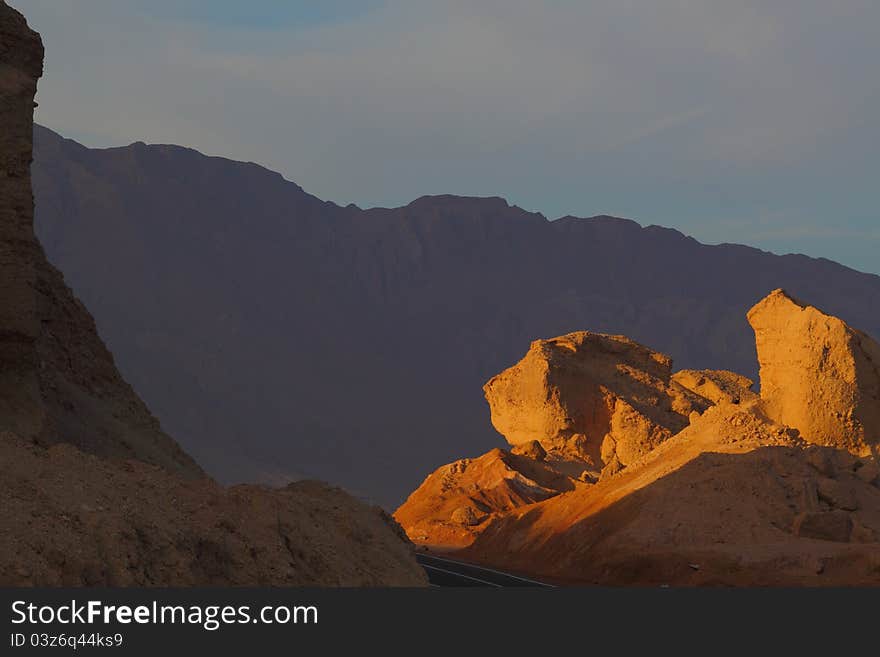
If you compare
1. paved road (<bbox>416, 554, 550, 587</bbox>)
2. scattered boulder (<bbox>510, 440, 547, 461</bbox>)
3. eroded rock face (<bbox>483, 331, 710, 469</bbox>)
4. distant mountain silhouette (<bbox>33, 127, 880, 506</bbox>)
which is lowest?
paved road (<bbox>416, 554, 550, 587</bbox>)

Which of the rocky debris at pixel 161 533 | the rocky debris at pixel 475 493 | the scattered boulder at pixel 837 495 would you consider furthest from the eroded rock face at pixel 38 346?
the rocky debris at pixel 475 493

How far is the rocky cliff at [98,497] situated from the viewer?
1115 cm

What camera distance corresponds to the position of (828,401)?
111ft

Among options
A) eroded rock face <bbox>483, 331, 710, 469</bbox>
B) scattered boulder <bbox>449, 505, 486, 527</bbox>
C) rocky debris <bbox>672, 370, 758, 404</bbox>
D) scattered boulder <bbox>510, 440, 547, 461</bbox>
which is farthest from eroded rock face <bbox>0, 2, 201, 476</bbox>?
rocky debris <bbox>672, 370, 758, 404</bbox>

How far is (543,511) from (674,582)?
11.0 m

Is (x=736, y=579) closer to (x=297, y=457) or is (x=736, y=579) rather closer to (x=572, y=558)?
(x=572, y=558)

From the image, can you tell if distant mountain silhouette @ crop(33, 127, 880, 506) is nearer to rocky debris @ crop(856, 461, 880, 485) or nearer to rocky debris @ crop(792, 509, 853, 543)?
rocky debris @ crop(856, 461, 880, 485)

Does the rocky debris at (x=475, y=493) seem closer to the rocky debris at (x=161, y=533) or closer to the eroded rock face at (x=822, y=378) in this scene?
the eroded rock face at (x=822, y=378)

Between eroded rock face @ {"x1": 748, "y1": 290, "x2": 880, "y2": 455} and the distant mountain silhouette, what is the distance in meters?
60.0

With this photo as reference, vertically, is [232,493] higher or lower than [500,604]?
higher

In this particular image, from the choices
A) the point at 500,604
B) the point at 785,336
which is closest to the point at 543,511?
the point at 785,336

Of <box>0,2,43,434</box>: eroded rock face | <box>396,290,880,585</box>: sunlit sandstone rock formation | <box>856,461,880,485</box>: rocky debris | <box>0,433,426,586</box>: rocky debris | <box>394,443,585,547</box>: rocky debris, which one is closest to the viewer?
<box>0,433,426,586</box>: rocky debris

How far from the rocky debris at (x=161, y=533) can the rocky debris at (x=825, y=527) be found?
50.3ft

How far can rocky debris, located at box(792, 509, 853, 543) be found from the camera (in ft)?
93.0
